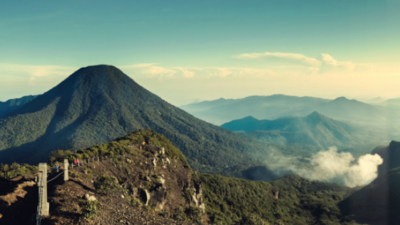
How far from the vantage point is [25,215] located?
27.5 meters

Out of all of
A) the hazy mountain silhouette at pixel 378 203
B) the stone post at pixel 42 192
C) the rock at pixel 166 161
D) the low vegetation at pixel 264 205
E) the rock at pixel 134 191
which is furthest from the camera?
the low vegetation at pixel 264 205

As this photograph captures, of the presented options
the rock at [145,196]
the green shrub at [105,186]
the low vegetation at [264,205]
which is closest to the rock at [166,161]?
the rock at [145,196]

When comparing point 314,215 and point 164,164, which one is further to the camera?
point 314,215

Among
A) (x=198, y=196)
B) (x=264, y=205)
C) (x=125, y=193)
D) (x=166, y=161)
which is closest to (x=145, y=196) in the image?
(x=125, y=193)

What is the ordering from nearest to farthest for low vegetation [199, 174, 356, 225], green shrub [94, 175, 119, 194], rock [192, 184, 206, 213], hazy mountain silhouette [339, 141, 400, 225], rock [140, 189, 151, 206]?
green shrub [94, 175, 119, 194] < rock [140, 189, 151, 206] < rock [192, 184, 206, 213] < hazy mountain silhouette [339, 141, 400, 225] < low vegetation [199, 174, 356, 225]

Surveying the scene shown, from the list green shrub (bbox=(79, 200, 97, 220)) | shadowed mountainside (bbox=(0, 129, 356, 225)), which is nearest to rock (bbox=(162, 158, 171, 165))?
shadowed mountainside (bbox=(0, 129, 356, 225))

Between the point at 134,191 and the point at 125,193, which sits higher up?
the point at 125,193

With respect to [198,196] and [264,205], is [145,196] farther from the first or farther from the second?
[264,205]

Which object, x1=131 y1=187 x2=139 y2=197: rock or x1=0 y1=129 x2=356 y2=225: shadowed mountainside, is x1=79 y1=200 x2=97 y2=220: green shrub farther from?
x1=131 y1=187 x2=139 y2=197: rock

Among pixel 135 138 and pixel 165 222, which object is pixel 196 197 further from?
pixel 165 222

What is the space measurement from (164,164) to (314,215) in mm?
155383

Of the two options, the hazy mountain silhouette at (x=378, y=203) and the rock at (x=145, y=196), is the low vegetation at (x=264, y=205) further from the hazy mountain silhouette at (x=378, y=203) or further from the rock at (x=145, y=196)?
the rock at (x=145, y=196)

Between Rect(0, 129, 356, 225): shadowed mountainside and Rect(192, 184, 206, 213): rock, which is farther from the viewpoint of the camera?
Rect(192, 184, 206, 213): rock

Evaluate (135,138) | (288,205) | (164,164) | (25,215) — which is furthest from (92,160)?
(288,205)
